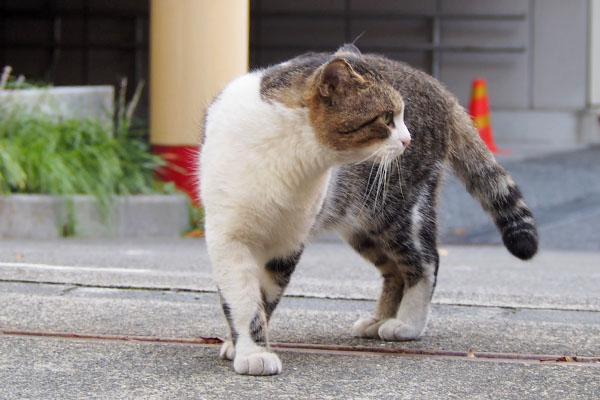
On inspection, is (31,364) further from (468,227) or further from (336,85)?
(468,227)

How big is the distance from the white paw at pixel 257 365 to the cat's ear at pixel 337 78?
2.83ft

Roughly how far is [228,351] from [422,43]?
10.3 m

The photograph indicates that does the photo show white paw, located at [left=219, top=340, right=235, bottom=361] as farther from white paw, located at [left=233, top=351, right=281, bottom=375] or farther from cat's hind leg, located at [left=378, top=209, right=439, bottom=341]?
cat's hind leg, located at [left=378, top=209, right=439, bottom=341]

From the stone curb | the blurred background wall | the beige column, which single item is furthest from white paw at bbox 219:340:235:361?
the blurred background wall

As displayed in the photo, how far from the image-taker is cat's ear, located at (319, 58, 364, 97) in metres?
2.74

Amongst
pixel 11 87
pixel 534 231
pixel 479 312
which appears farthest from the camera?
pixel 11 87

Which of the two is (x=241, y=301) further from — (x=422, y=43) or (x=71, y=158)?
(x=422, y=43)

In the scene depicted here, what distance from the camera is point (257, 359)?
2.81m

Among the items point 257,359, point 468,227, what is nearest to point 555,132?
point 468,227

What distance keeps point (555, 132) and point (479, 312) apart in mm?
8353

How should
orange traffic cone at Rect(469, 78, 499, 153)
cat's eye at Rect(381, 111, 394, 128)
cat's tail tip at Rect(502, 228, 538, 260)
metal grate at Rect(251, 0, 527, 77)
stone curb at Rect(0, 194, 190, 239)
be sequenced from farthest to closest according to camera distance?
→ metal grate at Rect(251, 0, 527, 77)
orange traffic cone at Rect(469, 78, 499, 153)
stone curb at Rect(0, 194, 190, 239)
cat's tail tip at Rect(502, 228, 538, 260)
cat's eye at Rect(381, 111, 394, 128)

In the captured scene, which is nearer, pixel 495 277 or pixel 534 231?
pixel 534 231

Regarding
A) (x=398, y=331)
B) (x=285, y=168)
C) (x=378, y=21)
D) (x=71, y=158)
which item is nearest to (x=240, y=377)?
(x=285, y=168)

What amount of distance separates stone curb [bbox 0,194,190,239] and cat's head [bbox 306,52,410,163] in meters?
3.99
